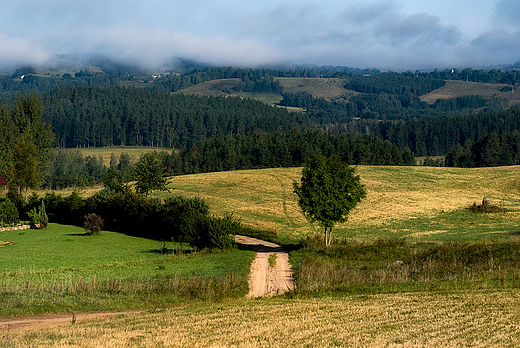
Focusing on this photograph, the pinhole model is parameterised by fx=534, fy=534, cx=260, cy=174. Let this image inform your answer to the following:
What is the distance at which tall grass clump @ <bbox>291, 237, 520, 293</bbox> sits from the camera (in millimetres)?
31347

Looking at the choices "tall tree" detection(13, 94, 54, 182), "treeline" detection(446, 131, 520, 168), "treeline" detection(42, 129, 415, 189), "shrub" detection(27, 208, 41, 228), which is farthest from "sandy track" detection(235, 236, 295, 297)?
"treeline" detection(446, 131, 520, 168)

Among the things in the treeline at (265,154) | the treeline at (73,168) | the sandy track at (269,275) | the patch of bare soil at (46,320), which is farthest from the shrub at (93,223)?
the treeline at (265,154)

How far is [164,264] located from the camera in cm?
4153

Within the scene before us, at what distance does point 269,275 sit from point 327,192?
49.6 feet

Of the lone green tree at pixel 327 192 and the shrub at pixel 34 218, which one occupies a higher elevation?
the lone green tree at pixel 327 192

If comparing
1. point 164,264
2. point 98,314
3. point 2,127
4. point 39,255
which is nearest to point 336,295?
point 98,314

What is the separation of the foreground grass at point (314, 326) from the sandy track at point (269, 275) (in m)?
4.84

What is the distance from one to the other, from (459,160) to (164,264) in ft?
460

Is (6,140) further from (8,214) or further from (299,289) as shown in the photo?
(299,289)

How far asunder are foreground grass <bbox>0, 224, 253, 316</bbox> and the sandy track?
0.90 metres

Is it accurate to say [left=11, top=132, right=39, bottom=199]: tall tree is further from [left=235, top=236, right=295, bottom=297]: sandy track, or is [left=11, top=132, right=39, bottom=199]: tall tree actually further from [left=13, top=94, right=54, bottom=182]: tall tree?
[left=235, top=236, right=295, bottom=297]: sandy track

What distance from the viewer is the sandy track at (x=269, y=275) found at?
32656mm

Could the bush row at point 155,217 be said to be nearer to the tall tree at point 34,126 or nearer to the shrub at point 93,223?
the shrub at point 93,223

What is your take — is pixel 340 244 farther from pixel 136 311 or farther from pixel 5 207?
pixel 5 207
